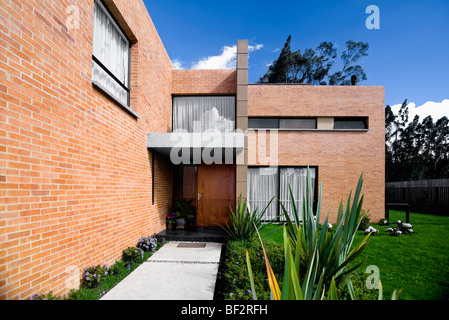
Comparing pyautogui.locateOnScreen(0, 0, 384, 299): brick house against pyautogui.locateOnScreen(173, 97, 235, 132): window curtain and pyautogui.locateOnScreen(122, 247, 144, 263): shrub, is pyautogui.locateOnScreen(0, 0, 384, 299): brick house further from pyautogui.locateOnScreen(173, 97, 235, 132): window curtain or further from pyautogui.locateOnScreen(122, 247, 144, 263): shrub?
pyautogui.locateOnScreen(122, 247, 144, 263): shrub

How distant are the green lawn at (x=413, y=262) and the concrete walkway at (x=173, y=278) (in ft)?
7.48

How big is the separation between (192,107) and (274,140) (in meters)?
3.50

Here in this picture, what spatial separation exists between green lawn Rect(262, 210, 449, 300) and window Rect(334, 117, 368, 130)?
425 centimetres

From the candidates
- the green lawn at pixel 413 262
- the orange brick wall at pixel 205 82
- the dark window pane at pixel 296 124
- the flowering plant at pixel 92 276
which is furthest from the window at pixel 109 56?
the dark window pane at pixel 296 124

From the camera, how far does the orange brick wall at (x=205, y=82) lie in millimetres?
7574

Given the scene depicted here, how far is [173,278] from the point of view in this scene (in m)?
3.46

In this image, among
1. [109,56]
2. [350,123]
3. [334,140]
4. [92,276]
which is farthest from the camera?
[350,123]

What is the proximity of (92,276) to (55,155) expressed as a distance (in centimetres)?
178

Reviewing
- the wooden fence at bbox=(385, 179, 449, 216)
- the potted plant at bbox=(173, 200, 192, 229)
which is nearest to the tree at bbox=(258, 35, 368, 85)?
the wooden fence at bbox=(385, 179, 449, 216)

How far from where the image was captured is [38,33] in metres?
2.28

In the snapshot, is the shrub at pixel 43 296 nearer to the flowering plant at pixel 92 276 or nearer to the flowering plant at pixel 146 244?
the flowering plant at pixel 92 276

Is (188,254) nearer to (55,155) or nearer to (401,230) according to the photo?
(55,155)

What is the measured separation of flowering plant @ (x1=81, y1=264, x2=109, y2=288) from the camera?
2.96 metres

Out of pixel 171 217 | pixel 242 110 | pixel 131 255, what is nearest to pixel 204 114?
pixel 242 110
